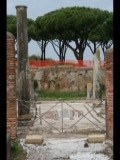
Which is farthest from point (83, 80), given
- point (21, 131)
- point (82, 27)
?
point (21, 131)

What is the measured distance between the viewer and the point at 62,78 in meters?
28.3

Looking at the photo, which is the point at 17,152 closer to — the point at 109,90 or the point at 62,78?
the point at 109,90

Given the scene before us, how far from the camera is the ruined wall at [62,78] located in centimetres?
2828

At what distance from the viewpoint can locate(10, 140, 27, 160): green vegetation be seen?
7642 mm

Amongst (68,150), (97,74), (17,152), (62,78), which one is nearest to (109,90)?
(68,150)

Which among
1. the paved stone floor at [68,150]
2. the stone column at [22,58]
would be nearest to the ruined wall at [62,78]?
the stone column at [22,58]

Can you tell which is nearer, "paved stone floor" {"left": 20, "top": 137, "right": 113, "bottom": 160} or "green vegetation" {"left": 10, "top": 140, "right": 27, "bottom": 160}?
"paved stone floor" {"left": 20, "top": 137, "right": 113, "bottom": 160}

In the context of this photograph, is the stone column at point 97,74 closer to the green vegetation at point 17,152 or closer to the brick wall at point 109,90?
the brick wall at point 109,90

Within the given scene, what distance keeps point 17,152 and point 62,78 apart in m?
20.4

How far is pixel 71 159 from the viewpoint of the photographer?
23.8 feet

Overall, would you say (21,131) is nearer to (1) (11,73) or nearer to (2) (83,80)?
(1) (11,73)

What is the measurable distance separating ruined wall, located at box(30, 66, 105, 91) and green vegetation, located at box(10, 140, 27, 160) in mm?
19872

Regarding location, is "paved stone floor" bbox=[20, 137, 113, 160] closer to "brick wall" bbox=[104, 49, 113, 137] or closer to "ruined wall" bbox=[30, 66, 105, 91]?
"brick wall" bbox=[104, 49, 113, 137]

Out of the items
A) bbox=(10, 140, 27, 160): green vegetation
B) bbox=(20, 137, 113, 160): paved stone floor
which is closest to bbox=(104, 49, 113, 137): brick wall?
bbox=(20, 137, 113, 160): paved stone floor
